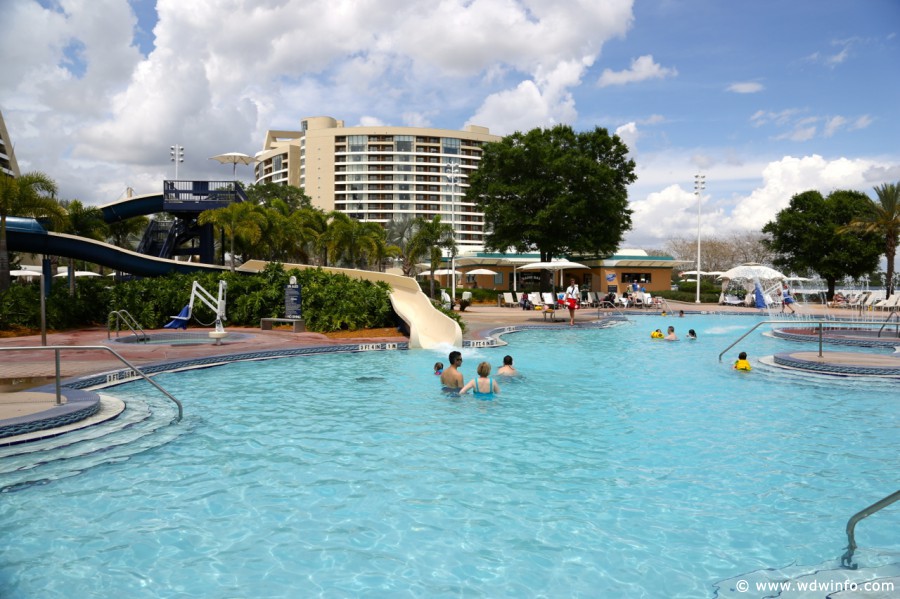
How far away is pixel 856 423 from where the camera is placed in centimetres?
857

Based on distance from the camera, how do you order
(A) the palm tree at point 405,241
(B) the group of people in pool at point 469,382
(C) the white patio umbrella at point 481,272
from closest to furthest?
(B) the group of people in pool at point 469,382, (A) the palm tree at point 405,241, (C) the white patio umbrella at point 481,272

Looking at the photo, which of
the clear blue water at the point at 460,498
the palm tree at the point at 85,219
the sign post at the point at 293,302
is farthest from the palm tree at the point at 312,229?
the clear blue water at the point at 460,498

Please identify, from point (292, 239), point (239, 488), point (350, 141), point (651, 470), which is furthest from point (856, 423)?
point (350, 141)

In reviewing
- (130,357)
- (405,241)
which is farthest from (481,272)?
(130,357)

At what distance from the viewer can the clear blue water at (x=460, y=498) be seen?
14.5ft

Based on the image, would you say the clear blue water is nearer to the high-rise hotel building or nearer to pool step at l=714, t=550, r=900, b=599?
pool step at l=714, t=550, r=900, b=599

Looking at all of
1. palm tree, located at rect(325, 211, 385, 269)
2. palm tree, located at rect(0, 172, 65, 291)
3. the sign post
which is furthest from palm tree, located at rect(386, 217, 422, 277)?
palm tree, located at rect(0, 172, 65, 291)

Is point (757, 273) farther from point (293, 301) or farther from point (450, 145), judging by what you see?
point (450, 145)

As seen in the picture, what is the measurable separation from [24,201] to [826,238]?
163 ft

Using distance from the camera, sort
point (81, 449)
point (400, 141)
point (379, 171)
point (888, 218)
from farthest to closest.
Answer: point (379, 171) → point (400, 141) → point (888, 218) → point (81, 449)

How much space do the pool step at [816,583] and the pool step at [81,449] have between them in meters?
6.64

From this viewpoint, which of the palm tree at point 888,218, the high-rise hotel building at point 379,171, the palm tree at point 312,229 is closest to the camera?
the palm tree at point 888,218

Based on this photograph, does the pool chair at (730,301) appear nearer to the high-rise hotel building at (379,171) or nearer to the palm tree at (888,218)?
the palm tree at (888,218)

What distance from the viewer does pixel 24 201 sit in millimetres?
19609
